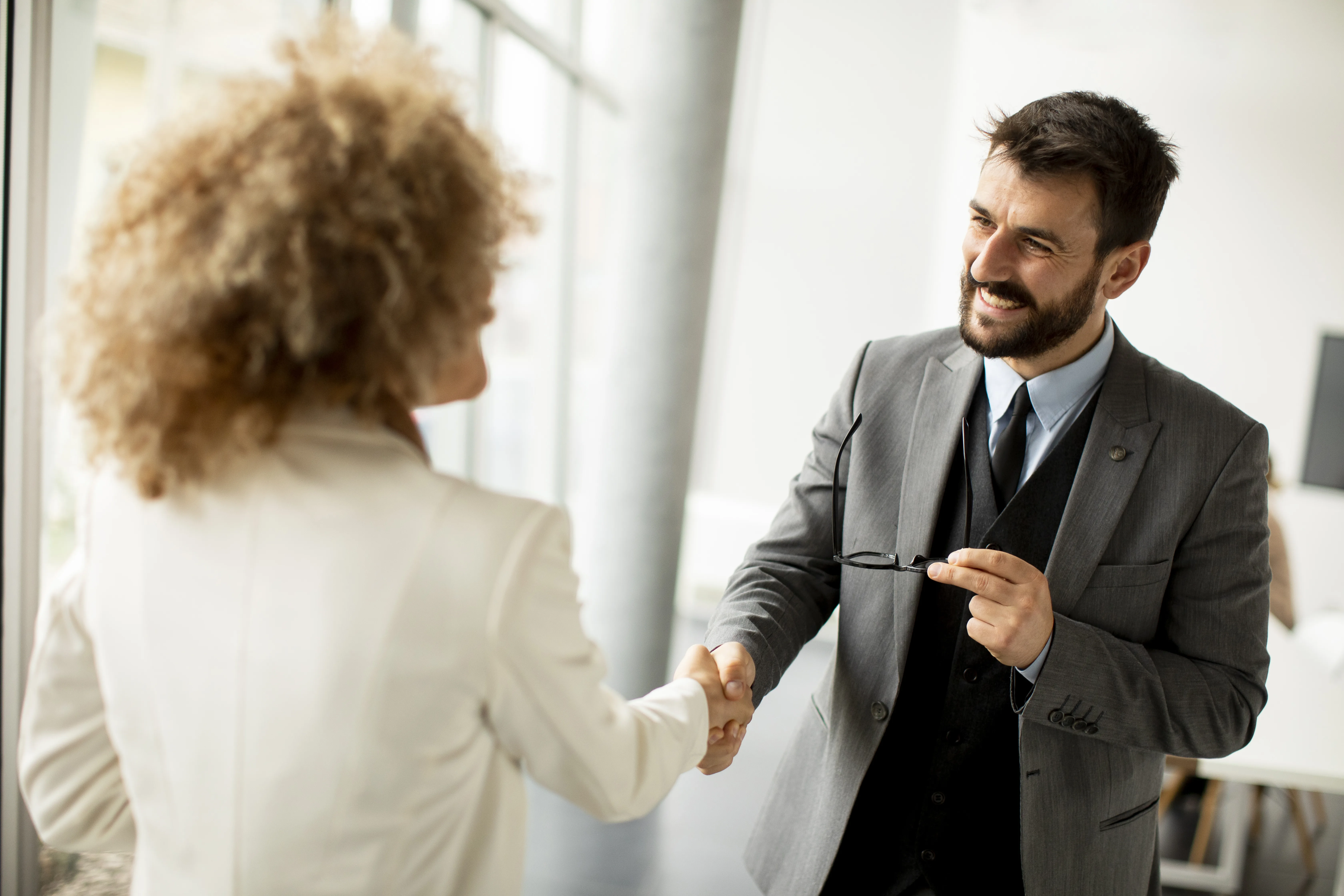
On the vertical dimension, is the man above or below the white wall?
below

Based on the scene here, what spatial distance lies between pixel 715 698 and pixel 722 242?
6.18 meters

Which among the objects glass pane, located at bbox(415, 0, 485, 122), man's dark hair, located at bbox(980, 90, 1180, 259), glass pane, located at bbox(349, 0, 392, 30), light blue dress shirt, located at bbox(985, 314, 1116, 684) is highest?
glass pane, located at bbox(415, 0, 485, 122)

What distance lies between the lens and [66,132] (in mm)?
2051

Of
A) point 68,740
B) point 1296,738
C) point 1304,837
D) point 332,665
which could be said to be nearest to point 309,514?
point 332,665

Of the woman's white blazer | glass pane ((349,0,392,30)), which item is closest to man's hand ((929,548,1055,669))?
the woman's white blazer

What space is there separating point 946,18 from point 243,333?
269 inches

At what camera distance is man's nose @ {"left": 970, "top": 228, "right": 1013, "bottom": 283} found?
4.99 ft

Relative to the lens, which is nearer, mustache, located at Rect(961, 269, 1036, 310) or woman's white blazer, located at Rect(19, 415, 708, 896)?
woman's white blazer, located at Rect(19, 415, 708, 896)

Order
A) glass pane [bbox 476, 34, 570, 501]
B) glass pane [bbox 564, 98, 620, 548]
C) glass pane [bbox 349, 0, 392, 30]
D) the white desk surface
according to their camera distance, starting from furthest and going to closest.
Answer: glass pane [bbox 564, 98, 620, 548], glass pane [bbox 476, 34, 570, 501], glass pane [bbox 349, 0, 392, 30], the white desk surface

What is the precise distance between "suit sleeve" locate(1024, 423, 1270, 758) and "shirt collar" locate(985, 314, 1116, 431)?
24 centimetres

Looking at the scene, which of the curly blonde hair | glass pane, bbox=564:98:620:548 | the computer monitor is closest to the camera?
the curly blonde hair

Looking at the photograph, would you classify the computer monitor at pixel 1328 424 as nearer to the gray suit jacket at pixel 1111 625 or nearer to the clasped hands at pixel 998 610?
the gray suit jacket at pixel 1111 625

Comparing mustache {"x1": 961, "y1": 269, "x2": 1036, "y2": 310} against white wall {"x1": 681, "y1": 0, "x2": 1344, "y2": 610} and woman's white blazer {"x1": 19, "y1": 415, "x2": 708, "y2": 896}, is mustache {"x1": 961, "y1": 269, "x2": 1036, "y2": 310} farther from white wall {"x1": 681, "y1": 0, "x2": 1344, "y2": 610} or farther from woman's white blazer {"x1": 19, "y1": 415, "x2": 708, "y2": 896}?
white wall {"x1": 681, "y1": 0, "x2": 1344, "y2": 610}

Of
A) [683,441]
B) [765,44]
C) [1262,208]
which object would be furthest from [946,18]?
[683,441]
